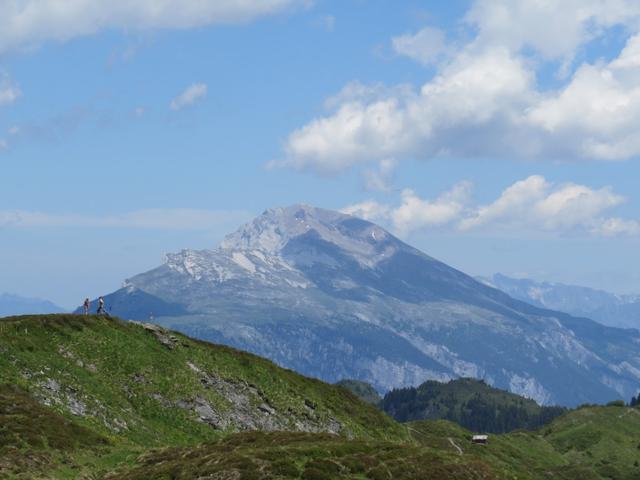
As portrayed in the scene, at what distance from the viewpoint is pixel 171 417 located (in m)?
86.6

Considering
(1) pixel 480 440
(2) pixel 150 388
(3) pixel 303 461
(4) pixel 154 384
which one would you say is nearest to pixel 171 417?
(2) pixel 150 388

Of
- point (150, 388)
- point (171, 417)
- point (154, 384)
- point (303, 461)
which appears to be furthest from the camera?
point (154, 384)

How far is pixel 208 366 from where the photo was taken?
103250mm

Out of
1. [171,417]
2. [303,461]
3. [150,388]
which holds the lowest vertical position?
[171,417]

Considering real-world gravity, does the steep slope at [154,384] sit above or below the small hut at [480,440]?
above

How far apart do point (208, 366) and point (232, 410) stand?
9850mm

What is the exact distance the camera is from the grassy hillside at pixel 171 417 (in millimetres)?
53969

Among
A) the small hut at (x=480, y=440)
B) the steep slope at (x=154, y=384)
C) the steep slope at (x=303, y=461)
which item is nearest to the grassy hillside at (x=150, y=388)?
the steep slope at (x=154, y=384)

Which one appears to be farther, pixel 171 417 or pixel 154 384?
pixel 154 384

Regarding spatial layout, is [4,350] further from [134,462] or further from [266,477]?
[266,477]

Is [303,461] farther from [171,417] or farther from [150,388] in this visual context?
[150,388]

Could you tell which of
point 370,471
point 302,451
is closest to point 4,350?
point 302,451

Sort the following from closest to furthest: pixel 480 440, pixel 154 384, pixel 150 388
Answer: pixel 150 388 < pixel 154 384 < pixel 480 440

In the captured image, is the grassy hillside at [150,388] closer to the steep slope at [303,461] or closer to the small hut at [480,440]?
the steep slope at [303,461]
